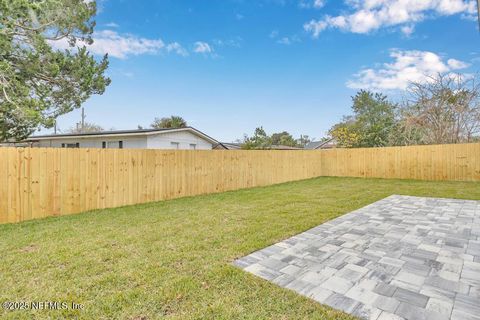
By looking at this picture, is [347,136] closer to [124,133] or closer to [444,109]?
[444,109]

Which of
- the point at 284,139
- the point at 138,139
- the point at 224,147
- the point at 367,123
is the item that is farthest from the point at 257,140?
the point at 284,139

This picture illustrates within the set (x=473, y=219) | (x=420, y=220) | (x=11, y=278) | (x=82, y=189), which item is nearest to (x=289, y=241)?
(x=420, y=220)

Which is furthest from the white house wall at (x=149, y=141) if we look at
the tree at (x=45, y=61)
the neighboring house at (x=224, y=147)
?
the tree at (x=45, y=61)

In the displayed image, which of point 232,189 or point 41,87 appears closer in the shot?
point 41,87

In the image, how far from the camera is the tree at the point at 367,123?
19.1 meters

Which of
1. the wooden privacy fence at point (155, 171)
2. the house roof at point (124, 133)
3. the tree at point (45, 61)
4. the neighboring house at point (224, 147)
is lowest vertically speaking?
the wooden privacy fence at point (155, 171)

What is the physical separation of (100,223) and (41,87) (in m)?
4.75

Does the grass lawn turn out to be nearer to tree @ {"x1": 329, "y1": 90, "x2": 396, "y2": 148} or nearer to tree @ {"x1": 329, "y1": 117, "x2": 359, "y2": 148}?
tree @ {"x1": 329, "y1": 90, "x2": 396, "y2": 148}

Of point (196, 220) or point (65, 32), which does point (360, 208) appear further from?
point (65, 32)

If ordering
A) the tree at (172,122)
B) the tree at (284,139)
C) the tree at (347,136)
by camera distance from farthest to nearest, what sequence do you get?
the tree at (284,139)
the tree at (172,122)
the tree at (347,136)

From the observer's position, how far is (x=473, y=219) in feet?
15.2

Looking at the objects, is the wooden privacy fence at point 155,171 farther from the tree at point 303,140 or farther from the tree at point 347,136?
the tree at point 303,140

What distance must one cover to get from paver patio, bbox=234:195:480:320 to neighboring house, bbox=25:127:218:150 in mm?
10624

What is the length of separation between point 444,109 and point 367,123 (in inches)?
395
